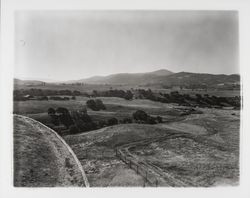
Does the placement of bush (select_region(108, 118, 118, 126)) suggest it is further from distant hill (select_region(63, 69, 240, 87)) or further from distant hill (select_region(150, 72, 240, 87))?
distant hill (select_region(150, 72, 240, 87))

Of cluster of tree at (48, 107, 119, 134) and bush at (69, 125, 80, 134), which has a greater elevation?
cluster of tree at (48, 107, 119, 134)

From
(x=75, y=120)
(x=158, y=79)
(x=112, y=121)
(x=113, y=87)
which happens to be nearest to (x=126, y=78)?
(x=113, y=87)

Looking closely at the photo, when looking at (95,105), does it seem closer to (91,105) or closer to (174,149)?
(91,105)

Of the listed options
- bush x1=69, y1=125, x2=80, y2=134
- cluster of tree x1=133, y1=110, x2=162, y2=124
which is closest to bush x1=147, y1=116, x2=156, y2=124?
cluster of tree x1=133, y1=110, x2=162, y2=124

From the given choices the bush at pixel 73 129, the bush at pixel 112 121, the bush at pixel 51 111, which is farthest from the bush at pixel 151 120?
the bush at pixel 51 111

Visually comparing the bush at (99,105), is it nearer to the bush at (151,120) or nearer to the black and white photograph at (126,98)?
the black and white photograph at (126,98)

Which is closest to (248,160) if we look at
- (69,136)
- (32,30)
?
(69,136)

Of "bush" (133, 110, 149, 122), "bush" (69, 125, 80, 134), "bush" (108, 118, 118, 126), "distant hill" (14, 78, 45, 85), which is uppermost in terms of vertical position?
"distant hill" (14, 78, 45, 85)
